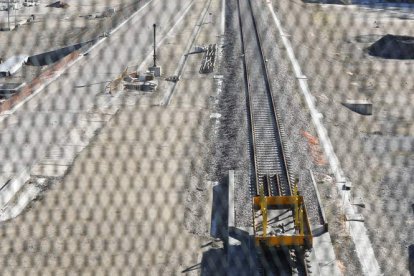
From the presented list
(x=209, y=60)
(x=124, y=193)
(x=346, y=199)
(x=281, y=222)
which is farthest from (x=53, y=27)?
(x=281, y=222)

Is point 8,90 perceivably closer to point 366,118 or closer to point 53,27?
point 366,118

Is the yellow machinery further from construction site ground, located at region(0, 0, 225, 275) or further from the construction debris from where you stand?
the construction debris

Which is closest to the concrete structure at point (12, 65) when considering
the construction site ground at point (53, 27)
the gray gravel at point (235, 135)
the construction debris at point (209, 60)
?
the construction site ground at point (53, 27)

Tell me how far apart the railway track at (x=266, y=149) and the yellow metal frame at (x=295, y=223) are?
4 centimetres

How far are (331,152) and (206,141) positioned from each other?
67 cm

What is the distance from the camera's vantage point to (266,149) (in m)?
3.29

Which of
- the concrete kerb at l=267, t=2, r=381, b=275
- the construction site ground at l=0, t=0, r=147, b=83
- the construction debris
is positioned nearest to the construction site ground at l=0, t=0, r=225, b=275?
the construction debris

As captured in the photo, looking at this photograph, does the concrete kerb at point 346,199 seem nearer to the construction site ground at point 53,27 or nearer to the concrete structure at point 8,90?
the concrete structure at point 8,90

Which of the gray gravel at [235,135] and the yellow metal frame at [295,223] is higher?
the yellow metal frame at [295,223]

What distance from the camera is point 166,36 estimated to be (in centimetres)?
631

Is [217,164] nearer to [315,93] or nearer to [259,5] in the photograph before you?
[315,93]

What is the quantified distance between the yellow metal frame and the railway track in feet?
0.14

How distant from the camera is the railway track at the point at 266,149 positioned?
2.13m

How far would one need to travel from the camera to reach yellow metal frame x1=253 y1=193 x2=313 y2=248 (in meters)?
2.09
